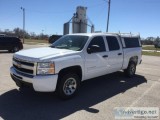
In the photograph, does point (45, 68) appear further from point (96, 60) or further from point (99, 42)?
point (99, 42)

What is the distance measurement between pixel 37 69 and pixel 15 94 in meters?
1.53

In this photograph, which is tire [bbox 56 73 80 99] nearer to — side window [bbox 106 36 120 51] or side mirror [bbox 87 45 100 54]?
side mirror [bbox 87 45 100 54]

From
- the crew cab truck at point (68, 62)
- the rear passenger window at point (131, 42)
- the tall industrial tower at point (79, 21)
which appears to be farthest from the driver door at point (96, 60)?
the tall industrial tower at point (79, 21)

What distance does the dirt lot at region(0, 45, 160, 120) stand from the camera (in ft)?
16.6

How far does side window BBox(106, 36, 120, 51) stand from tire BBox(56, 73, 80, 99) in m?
2.14

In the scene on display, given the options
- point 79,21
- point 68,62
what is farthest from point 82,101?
point 79,21

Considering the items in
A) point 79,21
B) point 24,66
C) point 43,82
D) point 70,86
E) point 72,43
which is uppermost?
point 79,21

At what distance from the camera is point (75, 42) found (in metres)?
6.94

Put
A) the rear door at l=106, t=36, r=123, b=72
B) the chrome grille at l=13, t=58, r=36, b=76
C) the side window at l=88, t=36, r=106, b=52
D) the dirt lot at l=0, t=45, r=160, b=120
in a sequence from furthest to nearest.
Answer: the rear door at l=106, t=36, r=123, b=72 < the side window at l=88, t=36, r=106, b=52 < the chrome grille at l=13, t=58, r=36, b=76 < the dirt lot at l=0, t=45, r=160, b=120

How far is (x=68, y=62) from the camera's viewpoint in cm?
582

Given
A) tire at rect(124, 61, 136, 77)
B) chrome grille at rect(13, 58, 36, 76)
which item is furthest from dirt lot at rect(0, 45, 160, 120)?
tire at rect(124, 61, 136, 77)

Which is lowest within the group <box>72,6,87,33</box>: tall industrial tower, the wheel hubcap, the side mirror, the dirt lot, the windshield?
the dirt lot

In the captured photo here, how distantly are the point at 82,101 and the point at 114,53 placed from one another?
2590 millimetres

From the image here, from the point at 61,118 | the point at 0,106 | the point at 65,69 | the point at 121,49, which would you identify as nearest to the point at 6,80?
the point at 0,106
